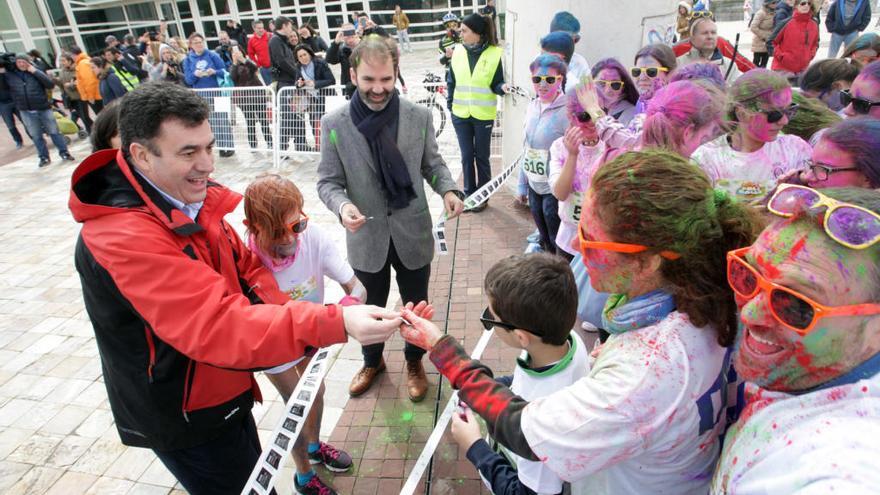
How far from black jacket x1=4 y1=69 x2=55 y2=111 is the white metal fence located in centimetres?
326

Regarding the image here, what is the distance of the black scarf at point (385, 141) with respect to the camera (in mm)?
2926

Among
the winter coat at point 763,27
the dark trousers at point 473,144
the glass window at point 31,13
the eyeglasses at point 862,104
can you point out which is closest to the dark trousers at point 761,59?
the winter coat at point 763,27

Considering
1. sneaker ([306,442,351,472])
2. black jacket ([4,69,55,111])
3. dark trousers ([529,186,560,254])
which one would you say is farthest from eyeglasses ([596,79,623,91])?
black jacket ([4,69,55,111])

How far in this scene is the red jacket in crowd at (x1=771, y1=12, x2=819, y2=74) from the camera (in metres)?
7.42

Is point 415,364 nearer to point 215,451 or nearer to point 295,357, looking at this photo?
point 215,451

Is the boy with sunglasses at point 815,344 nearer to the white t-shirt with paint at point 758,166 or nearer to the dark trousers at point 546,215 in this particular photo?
the white t-shirt with paint at point 758,166

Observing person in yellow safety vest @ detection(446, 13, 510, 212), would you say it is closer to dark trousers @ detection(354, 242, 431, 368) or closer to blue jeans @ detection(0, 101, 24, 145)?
dark trousers @ detection(354, 242, 431, 368)

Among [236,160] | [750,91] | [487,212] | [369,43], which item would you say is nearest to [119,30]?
[236,160]

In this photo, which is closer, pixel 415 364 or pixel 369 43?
pixel 369 43

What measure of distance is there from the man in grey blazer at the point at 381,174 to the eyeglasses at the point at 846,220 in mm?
2138

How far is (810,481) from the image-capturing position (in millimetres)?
877

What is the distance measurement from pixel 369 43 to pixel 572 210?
1.76 meters

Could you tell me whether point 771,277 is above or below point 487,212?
above

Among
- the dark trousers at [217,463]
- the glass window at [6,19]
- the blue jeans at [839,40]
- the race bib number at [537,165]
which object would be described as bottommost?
the dark trousers at [217,463]
